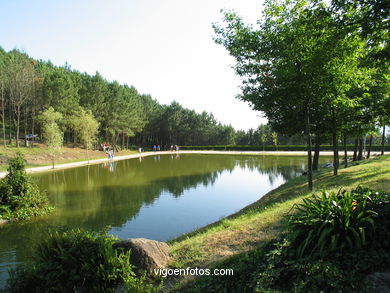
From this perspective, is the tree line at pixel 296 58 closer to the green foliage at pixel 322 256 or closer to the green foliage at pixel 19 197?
the green foliage at pixel 322 256

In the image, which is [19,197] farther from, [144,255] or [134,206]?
[144,255]

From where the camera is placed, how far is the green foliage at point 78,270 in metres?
4.58

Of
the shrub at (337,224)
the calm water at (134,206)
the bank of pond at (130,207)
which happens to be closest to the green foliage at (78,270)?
the bank of pond at (130,207)

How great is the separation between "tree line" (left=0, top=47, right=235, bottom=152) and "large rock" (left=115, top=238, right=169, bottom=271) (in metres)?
28.7

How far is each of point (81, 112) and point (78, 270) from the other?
140ft

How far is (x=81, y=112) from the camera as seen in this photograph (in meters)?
43.5

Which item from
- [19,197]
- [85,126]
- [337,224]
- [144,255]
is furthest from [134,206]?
[85,126]

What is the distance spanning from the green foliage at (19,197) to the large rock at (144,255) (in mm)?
9677

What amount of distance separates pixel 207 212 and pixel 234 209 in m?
1.45

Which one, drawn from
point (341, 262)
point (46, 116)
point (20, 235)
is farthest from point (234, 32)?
point (46, 116)

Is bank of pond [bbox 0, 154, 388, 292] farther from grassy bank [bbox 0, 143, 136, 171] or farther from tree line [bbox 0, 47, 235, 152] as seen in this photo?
tree line [bbox 0, 47, 235, 152]

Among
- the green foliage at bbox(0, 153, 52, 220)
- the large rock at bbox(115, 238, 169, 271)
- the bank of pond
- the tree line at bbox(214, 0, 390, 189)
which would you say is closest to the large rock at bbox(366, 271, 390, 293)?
the bank of pond

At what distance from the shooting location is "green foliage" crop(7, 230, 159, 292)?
458 cm

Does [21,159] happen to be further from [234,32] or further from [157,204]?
[234,32]
